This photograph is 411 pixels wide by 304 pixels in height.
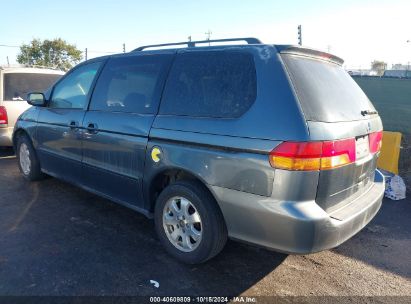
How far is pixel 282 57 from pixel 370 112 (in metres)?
1.12

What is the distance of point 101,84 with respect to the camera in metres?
3.96

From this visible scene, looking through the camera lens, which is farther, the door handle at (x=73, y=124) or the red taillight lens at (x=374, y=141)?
the door handle at (x=73, y=124)

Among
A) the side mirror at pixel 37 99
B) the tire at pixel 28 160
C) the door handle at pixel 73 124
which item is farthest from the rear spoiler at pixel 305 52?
the tire at pixel 28 160

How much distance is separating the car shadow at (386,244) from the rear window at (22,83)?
625cm

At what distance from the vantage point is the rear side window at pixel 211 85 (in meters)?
2.68

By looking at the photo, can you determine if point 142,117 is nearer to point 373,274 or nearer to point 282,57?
point 282,57

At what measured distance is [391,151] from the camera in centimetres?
574

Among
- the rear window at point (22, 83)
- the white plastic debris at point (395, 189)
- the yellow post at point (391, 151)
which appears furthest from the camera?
the rear window at point (22, 83)

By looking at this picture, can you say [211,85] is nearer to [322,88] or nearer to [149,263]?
[322,88]

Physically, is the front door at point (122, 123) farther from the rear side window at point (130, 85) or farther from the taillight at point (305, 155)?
the taillight at point (305, 155)

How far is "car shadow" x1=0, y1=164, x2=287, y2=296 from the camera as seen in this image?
2781 millimetres

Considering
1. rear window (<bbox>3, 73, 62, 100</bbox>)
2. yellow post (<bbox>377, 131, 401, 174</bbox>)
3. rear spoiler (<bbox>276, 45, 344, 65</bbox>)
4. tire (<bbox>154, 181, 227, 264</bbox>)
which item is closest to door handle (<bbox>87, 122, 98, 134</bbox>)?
tire (<bbox>154, 181, 227, 264</bbox>)

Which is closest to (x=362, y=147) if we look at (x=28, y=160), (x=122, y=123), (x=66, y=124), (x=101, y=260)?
(x=122, y=123)

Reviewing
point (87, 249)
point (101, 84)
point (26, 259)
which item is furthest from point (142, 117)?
point (26, 259)
